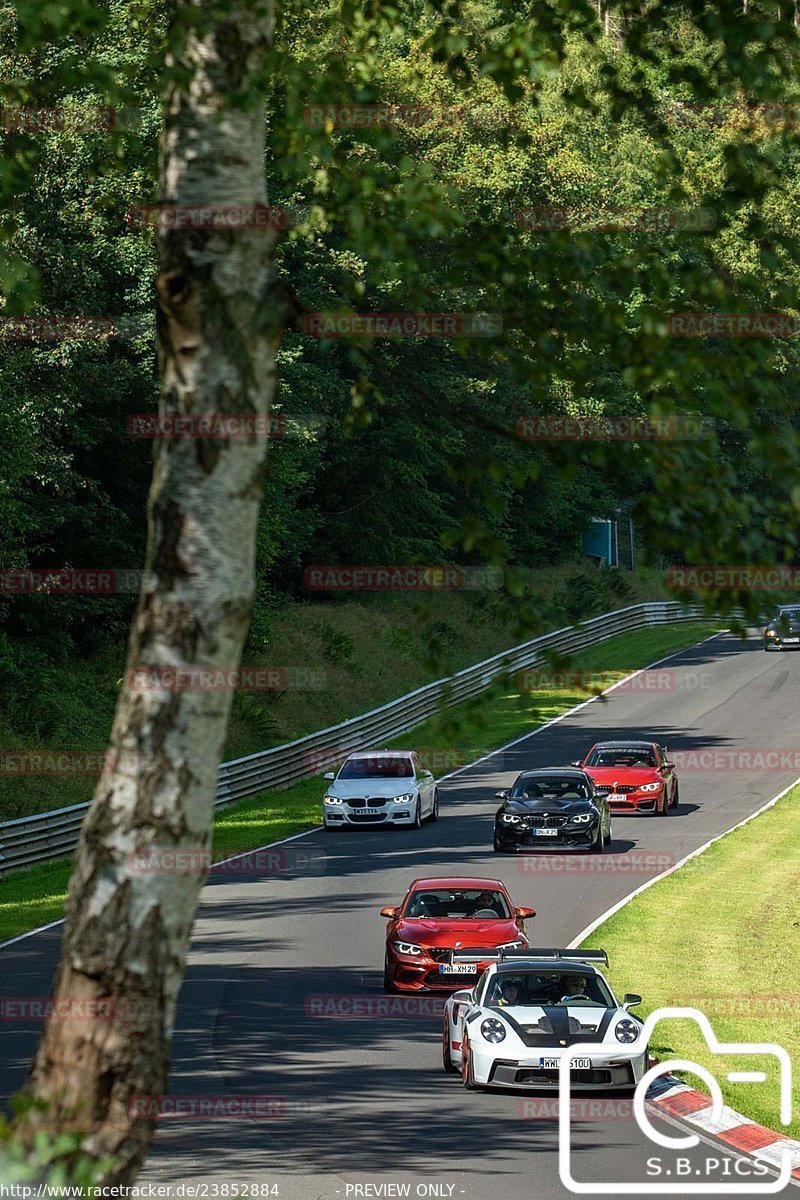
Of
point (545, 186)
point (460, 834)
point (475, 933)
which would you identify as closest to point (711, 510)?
point (475, 933)

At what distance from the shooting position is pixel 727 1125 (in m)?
16.3

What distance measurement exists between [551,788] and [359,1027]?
15.4m

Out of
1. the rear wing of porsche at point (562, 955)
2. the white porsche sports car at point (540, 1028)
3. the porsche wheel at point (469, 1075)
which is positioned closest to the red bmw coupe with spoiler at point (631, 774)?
the rear wing of porsche at point (562, 955)

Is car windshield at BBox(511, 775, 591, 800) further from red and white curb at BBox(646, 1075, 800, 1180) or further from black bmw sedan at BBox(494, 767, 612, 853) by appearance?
red and white curb at BBox(646, 1075, 800, 1180)

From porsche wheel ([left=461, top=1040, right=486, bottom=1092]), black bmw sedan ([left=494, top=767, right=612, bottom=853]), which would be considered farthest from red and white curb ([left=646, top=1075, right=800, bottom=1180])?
black bmw sedan ([left=494, top=767, right=612, bottom=853])

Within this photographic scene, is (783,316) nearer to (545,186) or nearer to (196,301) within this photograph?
(196,301)

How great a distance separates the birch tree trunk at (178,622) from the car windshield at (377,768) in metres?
33.2

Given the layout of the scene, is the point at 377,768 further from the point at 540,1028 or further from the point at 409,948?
the point at 540,1028

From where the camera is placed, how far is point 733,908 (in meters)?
31.7

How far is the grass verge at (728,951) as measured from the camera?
816 inches

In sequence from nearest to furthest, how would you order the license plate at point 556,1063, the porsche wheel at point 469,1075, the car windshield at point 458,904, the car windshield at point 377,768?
the license plate at point 556,1063, the porsche wheel at point 469,1075, the car windshield at point 458,904, the car windshield at point 377,768

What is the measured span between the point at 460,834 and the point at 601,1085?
20.5 metres

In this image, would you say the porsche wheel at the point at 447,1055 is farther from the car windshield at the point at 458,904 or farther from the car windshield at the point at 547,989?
the car windshield at the point at 458,904

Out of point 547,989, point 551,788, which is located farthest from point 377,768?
point 547,989
